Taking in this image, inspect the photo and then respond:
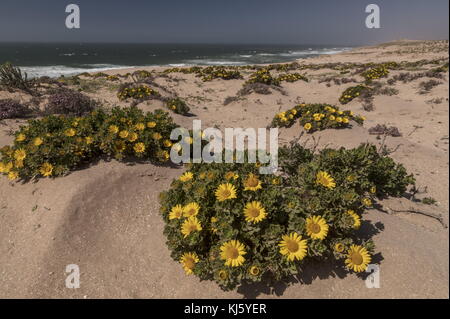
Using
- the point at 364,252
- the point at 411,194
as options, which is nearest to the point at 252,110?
the point at 411,194

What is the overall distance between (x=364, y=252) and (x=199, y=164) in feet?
7.74

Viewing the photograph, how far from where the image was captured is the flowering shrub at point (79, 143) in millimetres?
4293

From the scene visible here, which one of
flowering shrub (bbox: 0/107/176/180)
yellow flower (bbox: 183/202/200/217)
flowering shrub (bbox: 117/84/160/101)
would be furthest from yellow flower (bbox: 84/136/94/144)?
flowering shrub (bbox: 117/84/160/101)

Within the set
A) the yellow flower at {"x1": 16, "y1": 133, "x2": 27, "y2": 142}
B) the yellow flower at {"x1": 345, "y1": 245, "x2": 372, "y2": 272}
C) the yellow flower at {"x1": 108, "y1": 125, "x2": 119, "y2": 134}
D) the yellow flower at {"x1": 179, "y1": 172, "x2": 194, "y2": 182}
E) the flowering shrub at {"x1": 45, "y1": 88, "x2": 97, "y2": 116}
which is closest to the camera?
the yellow flower at {"x1": 345, "y1": 245, "x2": 372, "y2": 272}

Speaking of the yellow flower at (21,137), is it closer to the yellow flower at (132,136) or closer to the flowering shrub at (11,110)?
the yellow flower at (132,136)

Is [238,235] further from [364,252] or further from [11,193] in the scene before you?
[11,193]

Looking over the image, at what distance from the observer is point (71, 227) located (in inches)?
146

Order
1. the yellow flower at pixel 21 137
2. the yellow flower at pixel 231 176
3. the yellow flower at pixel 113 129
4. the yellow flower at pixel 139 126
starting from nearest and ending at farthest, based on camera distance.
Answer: the yellow flower at pixel 231 176 → the yellow flower at pixel 21 137 → the yellow flower at pixel 113 129 → the yellow flower at pixel 139 126

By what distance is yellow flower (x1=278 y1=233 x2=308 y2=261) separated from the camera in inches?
101

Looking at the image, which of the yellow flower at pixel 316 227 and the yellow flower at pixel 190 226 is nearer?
the yellow flower at pixel 316 227

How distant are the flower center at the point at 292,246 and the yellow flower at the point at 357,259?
0.58 meters

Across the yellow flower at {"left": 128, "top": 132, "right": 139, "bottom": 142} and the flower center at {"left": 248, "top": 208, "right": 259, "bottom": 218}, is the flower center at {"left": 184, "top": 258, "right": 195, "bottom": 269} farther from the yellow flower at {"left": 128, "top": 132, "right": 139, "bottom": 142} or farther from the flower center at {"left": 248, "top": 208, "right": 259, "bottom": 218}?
the yellow flower at {"left": 128, "top": 132, "right": 139, "bottom": 142}

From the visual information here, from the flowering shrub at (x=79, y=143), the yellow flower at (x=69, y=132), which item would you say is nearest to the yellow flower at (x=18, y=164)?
the flowering shrub at (x=79, y=143)

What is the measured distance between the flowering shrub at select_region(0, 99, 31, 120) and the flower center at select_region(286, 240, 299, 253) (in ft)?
26.7
